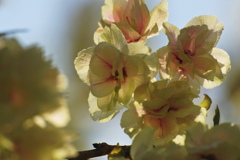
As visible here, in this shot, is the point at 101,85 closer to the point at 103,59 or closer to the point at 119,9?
the point at 103,59

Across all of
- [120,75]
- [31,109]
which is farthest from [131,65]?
[31,109]

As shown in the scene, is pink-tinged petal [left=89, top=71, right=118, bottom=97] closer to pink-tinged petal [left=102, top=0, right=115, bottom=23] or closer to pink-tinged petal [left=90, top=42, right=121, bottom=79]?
pink-tinged petal [left=90, top=42, right=121, bottom=79]

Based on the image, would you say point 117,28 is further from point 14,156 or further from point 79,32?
point 79,32

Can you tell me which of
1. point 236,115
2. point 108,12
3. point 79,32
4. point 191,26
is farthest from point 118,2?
point 79,32

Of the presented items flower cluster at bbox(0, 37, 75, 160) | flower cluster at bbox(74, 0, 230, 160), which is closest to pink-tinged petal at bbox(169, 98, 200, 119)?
flower cluster at bbox(74, 0, 230, 160)

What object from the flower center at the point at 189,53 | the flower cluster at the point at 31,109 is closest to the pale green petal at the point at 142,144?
the flower cluster at the point at 31,109

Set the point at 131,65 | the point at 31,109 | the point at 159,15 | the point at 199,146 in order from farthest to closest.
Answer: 1. the point at 159,15
2. the point at 131,65
3. the point at 199,146
4. the point at 31,109

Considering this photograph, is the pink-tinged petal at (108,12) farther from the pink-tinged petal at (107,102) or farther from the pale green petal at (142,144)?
the pale green petal at (142,144)
